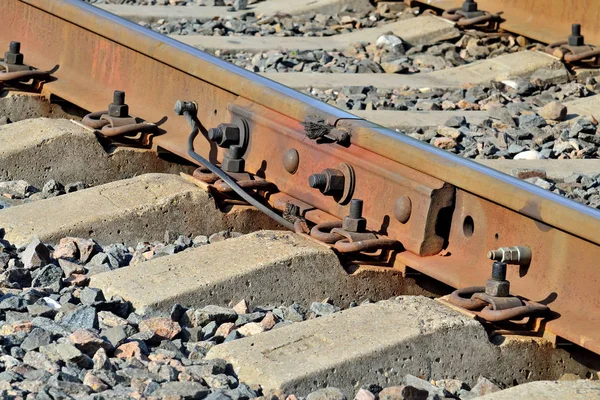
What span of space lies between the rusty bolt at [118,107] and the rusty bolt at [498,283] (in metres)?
2.16

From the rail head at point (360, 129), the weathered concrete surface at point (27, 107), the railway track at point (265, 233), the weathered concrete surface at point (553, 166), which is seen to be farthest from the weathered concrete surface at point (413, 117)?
the weathered concrete surface at point (27, 107)

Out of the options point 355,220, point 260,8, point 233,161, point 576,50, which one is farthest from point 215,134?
point 260,8

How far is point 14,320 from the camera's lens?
3512mm

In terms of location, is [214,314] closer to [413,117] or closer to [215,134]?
[215,134]

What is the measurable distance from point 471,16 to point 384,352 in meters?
4.94

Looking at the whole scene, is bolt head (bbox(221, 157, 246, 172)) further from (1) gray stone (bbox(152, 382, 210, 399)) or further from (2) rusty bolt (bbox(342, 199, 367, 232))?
(1) gray stone (bbox(152, 382, 210, 399))

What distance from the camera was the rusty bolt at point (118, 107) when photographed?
17.4 feet

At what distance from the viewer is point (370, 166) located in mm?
4305

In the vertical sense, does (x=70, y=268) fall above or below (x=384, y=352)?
below

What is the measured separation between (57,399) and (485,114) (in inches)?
145

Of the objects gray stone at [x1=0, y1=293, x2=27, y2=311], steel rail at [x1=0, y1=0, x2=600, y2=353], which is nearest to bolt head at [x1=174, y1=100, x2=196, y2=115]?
steel rail at [x1=0, y1=0, x2=600, y2=353]

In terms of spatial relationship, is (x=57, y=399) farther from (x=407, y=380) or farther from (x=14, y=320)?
(x=407, y=380)

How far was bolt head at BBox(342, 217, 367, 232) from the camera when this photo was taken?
4.17 m

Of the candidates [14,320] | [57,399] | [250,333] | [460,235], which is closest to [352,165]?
[460,235]
